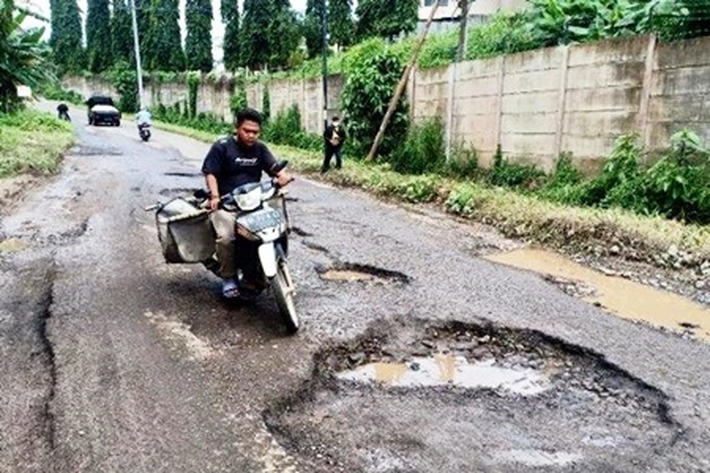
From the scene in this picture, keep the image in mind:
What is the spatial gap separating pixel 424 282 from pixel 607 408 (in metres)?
2.27

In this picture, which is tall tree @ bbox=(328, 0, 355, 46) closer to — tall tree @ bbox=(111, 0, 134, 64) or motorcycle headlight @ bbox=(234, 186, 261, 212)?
motorcycle headlight @ bbox=(234, 186, 261, 212)

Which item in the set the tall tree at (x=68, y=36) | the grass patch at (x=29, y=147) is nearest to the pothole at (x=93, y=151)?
the grass patch at (x=29, y=147)

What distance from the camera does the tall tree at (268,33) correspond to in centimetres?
3159

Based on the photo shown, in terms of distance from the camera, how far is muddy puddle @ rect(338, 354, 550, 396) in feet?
10.9

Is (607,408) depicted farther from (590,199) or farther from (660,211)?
(590,199)

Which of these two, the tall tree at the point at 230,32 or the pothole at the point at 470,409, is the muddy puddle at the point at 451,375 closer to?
the pothole at the point at 470,409

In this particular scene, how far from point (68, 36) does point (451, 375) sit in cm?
6094

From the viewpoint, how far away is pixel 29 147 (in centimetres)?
1486

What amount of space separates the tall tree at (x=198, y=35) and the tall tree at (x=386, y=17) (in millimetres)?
17725

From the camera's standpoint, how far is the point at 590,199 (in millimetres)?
7996

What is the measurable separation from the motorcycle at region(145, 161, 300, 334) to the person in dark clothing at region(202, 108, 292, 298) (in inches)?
2.5

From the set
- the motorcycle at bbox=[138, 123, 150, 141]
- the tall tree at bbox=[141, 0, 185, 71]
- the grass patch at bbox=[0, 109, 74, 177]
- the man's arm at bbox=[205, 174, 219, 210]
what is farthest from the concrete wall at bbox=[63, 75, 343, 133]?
the man's arm at bbox=[205, 174, 219, 210]

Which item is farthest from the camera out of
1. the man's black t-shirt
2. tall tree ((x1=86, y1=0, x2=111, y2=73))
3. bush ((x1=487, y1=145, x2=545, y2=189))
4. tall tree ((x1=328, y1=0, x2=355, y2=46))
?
tall tree ((x1=86, y1=0, x2=111, y2=73))

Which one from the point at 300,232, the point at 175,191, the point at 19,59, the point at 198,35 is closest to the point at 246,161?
the point at 300,232
